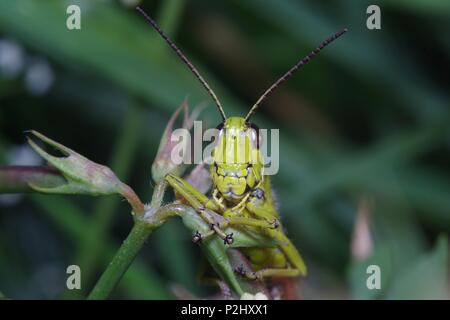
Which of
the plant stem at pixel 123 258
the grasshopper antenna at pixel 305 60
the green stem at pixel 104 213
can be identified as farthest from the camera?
the green stem at pixel 104 213

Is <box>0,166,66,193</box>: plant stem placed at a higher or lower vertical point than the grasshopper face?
lower

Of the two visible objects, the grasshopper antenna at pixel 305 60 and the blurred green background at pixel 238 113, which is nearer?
the grasshopper antenna at pixel 305 60

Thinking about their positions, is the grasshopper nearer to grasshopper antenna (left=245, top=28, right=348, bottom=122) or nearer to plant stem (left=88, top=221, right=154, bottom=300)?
grasshopper antenna (left=245, top=28, right=348, bottom=122)

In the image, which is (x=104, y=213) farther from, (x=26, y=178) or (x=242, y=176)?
(x=26, y=178)

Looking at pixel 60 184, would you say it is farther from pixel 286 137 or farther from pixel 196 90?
pixel 286 137

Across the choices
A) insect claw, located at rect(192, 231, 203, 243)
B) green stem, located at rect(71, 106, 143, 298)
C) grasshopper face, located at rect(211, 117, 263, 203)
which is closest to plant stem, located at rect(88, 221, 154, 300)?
insect claw, located at rect(192, 231, 203, 243)

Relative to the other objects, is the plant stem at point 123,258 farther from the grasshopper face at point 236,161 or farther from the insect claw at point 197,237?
the grasshopper face at point 236,161

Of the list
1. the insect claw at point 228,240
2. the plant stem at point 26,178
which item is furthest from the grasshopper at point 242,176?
the plant stem at point 26,178
